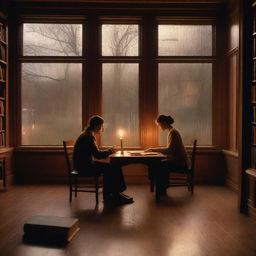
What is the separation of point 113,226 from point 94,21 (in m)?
4.22

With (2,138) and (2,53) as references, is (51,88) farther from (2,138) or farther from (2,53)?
(2,138)

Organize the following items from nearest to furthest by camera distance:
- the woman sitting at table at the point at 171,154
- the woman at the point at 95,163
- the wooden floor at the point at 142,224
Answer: the wooden floor at the point at 142,224 → the woman at the point at 95,163 → the woman sitting at table at the point at 171,154

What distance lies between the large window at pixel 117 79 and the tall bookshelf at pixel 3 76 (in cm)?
40

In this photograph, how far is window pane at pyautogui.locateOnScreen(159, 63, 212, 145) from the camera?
675 centimetres

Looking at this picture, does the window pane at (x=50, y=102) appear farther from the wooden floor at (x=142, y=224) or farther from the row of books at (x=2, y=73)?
the wooden floor at (x=142, y=224)

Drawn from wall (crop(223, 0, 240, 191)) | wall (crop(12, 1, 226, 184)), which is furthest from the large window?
wall (crop(223, 0, 240, 191))

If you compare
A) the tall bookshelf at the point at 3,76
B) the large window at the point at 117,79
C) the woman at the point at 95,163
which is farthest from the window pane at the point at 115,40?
the woman at the point at 95,163

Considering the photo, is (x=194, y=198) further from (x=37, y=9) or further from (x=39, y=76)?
(x=37, y=9)

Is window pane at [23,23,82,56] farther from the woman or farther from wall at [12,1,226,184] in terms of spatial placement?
the woman

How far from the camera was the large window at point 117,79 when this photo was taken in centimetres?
668

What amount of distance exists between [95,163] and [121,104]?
6.51 feet

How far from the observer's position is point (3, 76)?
6.32 m

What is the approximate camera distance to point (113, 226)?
3.92 metres

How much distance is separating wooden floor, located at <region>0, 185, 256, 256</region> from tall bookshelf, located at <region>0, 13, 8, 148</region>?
1194 millimetres
